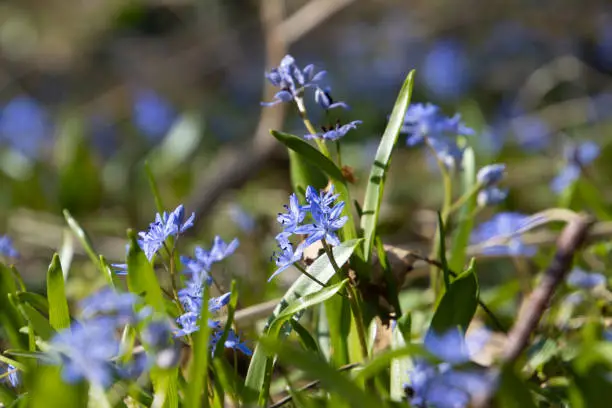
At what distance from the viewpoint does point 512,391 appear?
527mm

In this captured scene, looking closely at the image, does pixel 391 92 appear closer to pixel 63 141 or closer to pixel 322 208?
pixel 63 141

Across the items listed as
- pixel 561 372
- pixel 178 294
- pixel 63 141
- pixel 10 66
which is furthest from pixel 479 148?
pixel 10 66

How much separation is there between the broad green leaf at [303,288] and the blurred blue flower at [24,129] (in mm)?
2278

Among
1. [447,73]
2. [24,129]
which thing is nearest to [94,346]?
[24,129]

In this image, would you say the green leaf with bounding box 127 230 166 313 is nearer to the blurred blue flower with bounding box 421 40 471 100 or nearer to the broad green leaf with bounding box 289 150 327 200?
the broad green leaf with bounding box 289 150 327 200

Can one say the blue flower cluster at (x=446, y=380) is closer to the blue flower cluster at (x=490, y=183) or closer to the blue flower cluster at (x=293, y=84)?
the blue flower cluster at (x=293, y=84)

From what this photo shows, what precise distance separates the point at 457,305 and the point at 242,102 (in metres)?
3.78

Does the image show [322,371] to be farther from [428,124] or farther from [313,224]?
[428,124]

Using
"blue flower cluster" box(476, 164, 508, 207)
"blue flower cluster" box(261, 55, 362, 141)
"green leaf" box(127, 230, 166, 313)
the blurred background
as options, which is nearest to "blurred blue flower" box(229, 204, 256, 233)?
the blurred background

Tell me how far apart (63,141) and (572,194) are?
1.73 metres

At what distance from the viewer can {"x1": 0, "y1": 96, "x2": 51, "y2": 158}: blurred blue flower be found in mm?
3012

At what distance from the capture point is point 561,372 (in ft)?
2.81

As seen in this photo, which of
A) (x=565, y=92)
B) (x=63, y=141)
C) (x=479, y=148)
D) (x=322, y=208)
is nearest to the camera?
(x=322, y=208)

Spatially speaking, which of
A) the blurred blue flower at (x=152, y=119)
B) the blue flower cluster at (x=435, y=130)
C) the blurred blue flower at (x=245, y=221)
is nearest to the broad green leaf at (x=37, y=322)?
the blue flower cluster at (x=435, y=130)
